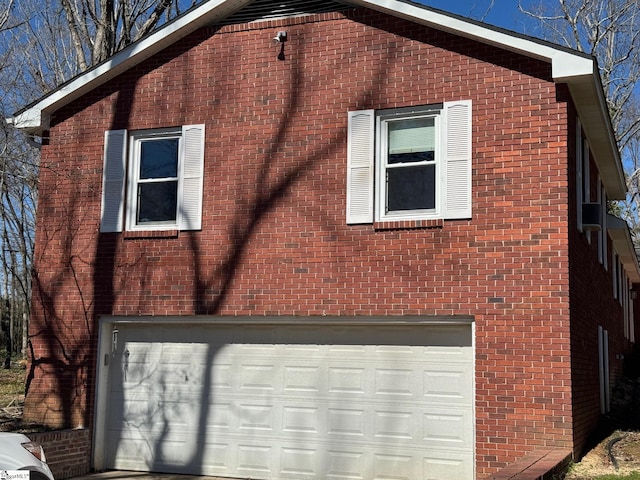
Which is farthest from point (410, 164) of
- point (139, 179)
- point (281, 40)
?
point (139, 179)

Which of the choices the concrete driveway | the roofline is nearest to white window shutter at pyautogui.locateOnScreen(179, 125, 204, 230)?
the roofline

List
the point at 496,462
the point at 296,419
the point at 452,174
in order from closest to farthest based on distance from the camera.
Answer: the point at 496,462 → the point at 452,174 → the point at 296,419

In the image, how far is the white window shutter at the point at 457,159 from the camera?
1082 centimetres

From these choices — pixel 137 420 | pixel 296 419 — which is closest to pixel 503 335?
pixel 296 419

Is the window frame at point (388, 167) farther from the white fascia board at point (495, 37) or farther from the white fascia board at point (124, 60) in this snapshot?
the white fascia board at point (124, 60)

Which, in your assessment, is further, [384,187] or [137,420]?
[137,420]

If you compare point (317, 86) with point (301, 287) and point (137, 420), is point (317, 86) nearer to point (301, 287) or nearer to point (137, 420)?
point (301, 287)

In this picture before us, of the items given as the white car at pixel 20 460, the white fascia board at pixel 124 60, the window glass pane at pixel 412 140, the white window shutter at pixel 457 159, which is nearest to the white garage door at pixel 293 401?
the white window shutter at pixel 457 159

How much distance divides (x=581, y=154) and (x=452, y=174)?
8.80ft

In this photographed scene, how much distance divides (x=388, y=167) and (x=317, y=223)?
1.30 m

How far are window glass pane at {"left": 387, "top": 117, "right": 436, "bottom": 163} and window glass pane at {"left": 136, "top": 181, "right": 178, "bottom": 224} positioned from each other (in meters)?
3.55

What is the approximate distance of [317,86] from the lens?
1190cm

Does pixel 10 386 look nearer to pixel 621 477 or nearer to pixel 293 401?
pixel 293 401

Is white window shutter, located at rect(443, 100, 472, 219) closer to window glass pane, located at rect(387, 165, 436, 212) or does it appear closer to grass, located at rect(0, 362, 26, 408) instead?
window glass pane, located at rect(387, 165, 436, 212)
